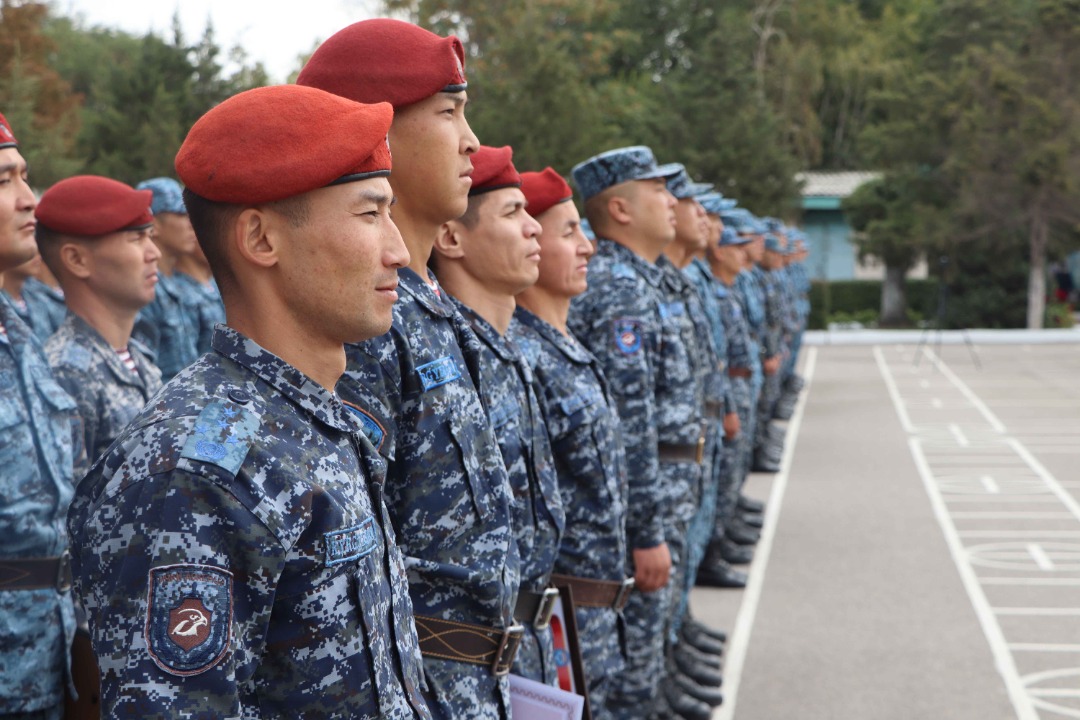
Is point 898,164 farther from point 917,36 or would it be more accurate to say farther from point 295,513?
point 295,513

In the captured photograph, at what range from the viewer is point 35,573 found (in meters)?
3.02

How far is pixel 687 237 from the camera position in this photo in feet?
21.8

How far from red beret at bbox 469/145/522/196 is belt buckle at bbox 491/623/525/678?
1.22m

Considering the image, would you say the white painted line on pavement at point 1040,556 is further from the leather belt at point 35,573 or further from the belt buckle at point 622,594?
the leather belt at point 35,573

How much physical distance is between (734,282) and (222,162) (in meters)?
8.53

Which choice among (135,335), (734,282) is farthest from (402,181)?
(734,282)

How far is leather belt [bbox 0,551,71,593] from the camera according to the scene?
9.80ft

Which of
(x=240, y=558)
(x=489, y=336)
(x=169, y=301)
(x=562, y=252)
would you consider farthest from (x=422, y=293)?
(x=169, y=301)

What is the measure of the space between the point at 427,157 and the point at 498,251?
1.89 ft

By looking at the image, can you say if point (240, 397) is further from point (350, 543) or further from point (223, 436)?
point (350, 543)

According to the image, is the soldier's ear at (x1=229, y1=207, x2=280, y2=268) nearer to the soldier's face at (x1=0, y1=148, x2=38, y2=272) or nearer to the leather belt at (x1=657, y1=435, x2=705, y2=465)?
the soldier's face at (x1=0, y1=148, x2=38, y2=272)

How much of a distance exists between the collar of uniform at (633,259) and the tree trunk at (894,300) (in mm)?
30413

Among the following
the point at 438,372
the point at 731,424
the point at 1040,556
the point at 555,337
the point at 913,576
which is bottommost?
the point at 1040,556

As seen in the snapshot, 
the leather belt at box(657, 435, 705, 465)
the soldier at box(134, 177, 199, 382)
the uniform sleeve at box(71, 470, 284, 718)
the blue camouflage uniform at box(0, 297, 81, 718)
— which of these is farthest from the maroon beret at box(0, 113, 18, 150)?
the soldier at box(134, 177, 199, 382)
